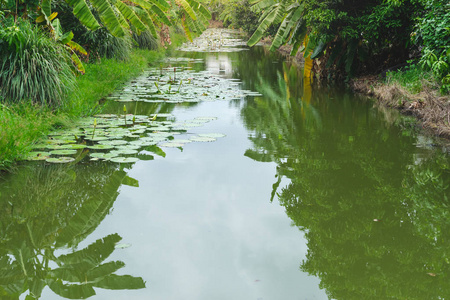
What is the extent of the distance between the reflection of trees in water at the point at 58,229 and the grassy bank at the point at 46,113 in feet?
1.20

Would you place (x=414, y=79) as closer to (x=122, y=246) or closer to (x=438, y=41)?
(x=438, y=41)

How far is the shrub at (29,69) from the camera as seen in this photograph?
811 cm

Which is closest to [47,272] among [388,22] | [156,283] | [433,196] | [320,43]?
[156,283]

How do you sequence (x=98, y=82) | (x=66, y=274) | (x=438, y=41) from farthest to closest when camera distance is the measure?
1. (x=98, y=82)
2. (x=438, y=41)
3. (x=66, y=274)

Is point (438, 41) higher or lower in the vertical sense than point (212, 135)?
higher

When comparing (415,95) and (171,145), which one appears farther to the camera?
(415,95)

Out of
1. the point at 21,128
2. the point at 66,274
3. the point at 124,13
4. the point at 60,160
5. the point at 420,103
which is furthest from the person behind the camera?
the point at 124,13

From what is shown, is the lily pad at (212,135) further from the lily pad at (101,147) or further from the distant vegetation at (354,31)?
the distant vegetation at (354,31)

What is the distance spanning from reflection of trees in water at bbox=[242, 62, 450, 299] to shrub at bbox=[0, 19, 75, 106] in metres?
3.71

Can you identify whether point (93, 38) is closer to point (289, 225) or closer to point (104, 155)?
point (104, 155)

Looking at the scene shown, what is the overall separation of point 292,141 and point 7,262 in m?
5.53

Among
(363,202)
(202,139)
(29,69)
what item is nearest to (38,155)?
(29,69)

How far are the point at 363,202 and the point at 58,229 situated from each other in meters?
3.38

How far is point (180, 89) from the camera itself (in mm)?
13547
